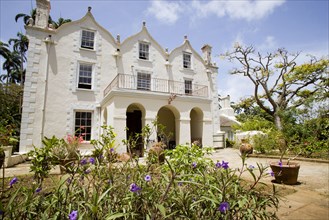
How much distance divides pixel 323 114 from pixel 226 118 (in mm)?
12603

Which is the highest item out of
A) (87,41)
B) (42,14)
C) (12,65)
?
(12,65)

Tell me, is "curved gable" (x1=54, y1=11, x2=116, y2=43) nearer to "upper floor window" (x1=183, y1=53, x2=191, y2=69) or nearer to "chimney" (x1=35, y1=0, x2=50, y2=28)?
"chimney" (x1=35, y1=0, x2=50, y2=28)

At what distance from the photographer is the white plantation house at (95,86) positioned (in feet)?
35.0

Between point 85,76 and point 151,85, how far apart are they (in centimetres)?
489

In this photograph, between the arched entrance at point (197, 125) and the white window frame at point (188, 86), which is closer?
the arched entrance at point (197, 125)

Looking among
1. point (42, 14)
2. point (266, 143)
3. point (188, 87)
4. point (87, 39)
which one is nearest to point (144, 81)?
point (188, 87)

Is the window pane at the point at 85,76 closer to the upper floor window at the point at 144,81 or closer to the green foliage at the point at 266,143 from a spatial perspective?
the upper floor window at the point at 144,81

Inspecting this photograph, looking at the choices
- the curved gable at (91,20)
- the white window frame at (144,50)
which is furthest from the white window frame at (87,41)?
the white window frame at (144,50)

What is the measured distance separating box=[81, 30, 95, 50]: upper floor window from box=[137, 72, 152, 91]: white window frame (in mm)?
4017

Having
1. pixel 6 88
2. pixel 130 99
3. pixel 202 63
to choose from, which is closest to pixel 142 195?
pixel 130 99

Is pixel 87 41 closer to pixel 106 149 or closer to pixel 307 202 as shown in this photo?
pixel 106 149

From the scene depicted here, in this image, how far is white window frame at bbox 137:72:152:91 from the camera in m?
14.1

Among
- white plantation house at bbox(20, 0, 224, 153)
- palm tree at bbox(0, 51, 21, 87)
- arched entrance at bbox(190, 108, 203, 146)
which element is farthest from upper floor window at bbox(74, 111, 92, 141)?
palm tree at bbox(0, 51, 21, 87)

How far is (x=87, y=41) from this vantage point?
13.1 m
